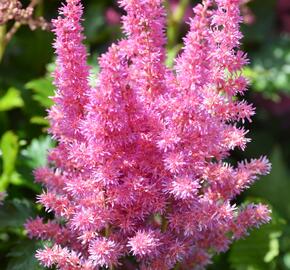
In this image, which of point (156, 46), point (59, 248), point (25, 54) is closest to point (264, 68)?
point (25, 54)

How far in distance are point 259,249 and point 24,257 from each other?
0.47 m

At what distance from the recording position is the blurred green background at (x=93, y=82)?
1244 mm

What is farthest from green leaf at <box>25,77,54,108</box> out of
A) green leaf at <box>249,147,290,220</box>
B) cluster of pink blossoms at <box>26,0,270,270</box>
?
green leaf at <box>249,147,290,220</box>

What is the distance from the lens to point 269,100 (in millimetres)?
2066

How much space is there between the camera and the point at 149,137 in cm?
88

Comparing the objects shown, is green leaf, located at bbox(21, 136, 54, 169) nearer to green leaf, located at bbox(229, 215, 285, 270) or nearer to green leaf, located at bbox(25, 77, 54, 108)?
green leaf, located at bbox(25, 77, 54, 108)

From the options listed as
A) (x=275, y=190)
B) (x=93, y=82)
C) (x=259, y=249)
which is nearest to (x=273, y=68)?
(x=275, y=190)

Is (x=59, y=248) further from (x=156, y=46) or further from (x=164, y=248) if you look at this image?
(x=156, y=46)

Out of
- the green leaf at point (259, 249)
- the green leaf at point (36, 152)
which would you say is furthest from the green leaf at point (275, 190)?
the green leaf at point (36, 152)

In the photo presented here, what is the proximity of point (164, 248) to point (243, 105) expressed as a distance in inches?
9.0

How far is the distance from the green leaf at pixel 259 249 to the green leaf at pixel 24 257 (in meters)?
0.40

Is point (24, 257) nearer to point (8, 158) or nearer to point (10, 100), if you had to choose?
point (8, 158)

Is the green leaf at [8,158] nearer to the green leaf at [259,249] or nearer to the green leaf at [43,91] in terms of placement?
the green leaf at [43,91]

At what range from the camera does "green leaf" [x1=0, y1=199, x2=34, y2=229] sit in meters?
1.11
